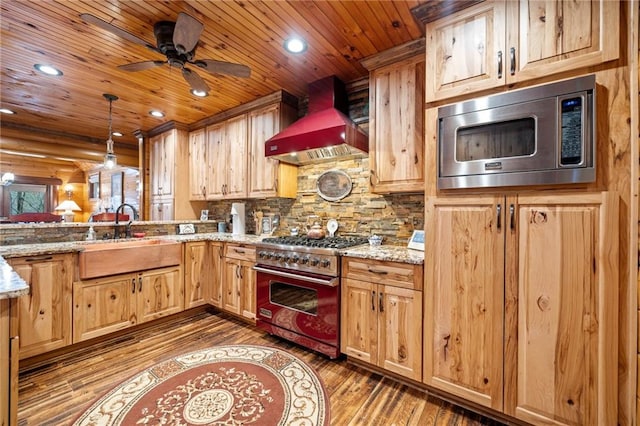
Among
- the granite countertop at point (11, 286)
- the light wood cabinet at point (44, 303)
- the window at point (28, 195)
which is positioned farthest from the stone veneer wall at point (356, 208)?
the window at point (28, 195)

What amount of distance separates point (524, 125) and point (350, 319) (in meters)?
1.77

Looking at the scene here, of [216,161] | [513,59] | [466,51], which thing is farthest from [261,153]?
[513,59]

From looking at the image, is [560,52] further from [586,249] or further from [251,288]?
[251,288]

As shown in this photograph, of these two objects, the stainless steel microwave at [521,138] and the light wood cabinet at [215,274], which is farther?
the light wood cabinet at [215,274]

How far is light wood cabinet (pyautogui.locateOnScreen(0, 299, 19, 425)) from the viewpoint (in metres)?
1.07

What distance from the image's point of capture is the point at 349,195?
9.48 ft

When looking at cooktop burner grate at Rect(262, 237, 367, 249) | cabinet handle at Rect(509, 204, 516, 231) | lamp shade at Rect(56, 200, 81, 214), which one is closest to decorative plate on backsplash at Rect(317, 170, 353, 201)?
cooktop burner grate at Rect(262, 237, 367, 249)

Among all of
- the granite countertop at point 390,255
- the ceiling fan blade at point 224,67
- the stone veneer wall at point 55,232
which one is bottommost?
the granite countertop at point 390,255

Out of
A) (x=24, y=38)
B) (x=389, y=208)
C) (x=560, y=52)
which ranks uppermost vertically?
(x=24, y=38)

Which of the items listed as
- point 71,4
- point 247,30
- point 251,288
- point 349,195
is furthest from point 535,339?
point 71,4

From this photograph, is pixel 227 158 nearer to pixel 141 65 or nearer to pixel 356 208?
pixel 141 65

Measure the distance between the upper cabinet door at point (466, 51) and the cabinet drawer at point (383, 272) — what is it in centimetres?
119

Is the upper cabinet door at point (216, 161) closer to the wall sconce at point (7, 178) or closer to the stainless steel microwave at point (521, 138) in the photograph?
the stainless steel microwave at point (521, 138)

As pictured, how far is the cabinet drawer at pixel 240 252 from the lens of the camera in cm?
287
